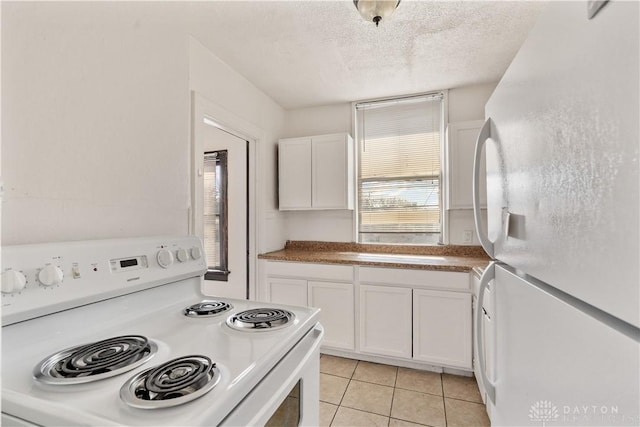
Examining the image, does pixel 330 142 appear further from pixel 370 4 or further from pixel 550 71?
pixel 550 71

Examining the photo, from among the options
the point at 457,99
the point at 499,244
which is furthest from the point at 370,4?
the point at 457,99

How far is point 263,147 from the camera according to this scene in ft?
9.67

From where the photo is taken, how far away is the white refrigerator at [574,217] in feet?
1.25

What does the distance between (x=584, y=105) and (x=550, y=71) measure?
160 mm

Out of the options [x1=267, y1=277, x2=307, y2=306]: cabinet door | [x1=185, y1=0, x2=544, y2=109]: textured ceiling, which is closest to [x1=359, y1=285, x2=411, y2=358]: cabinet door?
[x1=267, y1=277, x2=307, y2=306]: cabinet door

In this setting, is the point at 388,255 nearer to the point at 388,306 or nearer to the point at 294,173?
the point at 388,306

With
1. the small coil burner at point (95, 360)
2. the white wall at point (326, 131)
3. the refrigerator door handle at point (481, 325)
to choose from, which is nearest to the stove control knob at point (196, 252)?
the small coil burner at point (95, 360)

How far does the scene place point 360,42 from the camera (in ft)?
6.71

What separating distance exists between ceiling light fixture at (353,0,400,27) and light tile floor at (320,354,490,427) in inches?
91.5

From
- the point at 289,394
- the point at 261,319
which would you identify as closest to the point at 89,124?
the point at 261,319

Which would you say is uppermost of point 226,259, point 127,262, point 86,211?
point 86,211

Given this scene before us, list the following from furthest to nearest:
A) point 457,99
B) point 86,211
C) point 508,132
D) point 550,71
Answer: point 457,99 → point 86,211 → point 508,132 → point 550,71

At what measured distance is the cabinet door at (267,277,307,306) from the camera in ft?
8.70

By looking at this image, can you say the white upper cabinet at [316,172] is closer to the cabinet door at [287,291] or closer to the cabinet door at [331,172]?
the cabinet door at [331,172]
